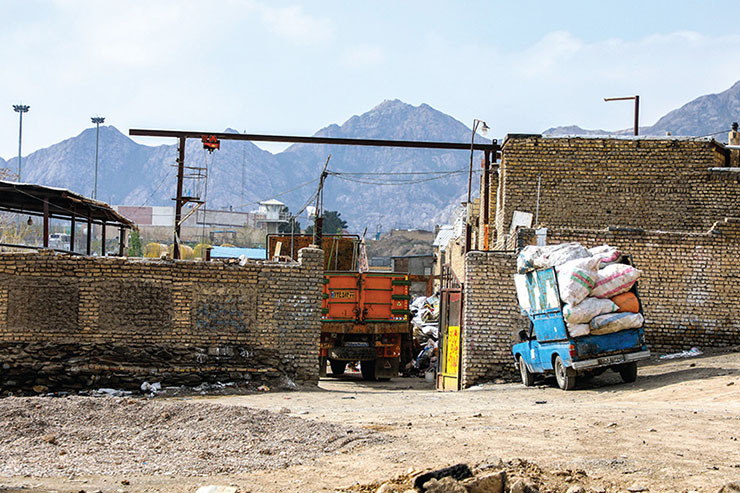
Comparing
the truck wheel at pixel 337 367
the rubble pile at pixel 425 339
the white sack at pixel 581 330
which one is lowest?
the truck wheel at pixel 337 367

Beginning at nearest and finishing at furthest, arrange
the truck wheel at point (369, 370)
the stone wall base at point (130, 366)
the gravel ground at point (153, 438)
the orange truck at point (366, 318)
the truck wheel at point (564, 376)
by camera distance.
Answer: the gravel ground at point (153, 438) → the truck wheel at point (564, 376) → the stone wall base at point (130, 366) → the orange truck at point (366, 318) → the truck wheel at point (369, 370)

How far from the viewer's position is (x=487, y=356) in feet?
55.1

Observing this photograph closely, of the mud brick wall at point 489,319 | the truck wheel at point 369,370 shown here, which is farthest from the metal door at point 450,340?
the truck wheel at point 369,370

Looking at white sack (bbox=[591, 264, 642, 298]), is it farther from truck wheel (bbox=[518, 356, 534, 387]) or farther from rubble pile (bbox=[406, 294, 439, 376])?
rubble pile (bbox=[406, 294, 439, 376])

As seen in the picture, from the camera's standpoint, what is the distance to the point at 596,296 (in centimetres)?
1399

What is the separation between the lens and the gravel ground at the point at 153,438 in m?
8.48

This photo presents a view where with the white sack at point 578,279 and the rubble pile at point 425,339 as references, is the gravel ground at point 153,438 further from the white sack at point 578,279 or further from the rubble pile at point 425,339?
the rubble pile at point 425,339

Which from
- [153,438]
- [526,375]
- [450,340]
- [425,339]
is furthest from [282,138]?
[153,438]

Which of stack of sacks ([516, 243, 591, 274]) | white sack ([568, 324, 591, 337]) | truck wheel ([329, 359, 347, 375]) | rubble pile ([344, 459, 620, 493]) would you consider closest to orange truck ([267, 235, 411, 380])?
truck wheel ([329, 359, 347, 375])

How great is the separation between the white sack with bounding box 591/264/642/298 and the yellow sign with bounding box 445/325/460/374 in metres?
4.18

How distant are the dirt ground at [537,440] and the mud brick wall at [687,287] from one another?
3271 mm

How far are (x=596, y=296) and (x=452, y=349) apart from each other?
4591 mm

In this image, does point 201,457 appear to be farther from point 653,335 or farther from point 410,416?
point 653,335

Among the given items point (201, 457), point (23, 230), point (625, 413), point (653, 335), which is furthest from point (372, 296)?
point (23, 230)
